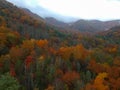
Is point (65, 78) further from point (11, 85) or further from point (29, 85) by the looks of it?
point (11, 85)

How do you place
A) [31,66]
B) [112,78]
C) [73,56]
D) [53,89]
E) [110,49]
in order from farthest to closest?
[110,49] → [73,56] → [112,78] → [31,66] → [53,89]

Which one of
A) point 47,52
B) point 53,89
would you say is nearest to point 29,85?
point 53,89

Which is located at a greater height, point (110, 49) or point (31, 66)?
point (31, 66)

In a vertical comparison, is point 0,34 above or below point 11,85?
below

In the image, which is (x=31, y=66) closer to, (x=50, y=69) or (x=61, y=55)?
(x=50, y=69)

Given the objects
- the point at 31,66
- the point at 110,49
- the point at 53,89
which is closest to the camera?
the point at 53,89

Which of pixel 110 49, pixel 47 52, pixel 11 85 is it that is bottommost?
pixel 110 49

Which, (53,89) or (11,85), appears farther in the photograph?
(53,89)

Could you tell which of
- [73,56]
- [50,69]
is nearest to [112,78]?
[73,56]

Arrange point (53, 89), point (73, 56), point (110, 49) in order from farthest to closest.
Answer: point (110, 49) < point (73, 56) < point (53, 89)
